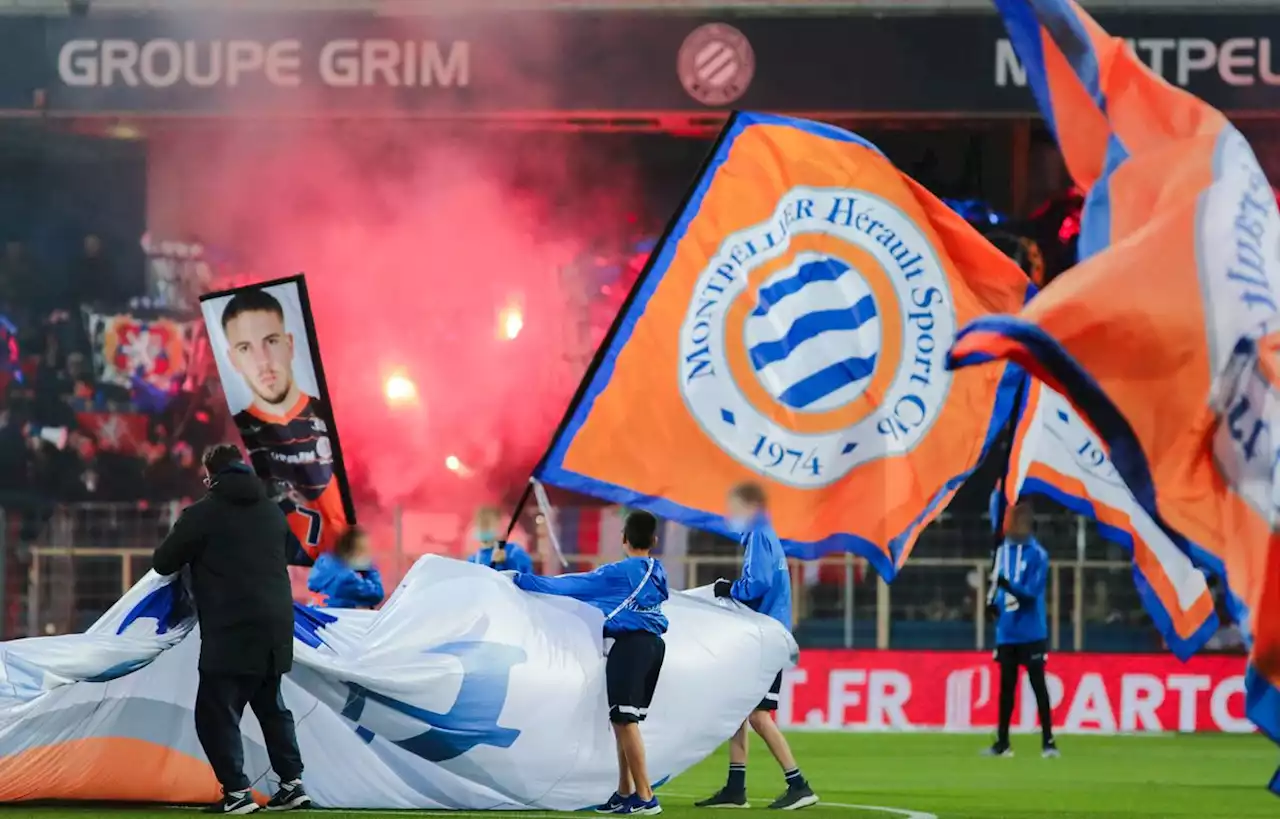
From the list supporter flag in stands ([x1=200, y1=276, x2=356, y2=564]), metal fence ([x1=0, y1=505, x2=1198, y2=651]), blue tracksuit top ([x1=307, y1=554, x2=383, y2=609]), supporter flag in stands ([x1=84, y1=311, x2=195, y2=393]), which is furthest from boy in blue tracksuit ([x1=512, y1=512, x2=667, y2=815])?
supporter flag in stands ([x1=84, y1=311, x2=195, y2=393])

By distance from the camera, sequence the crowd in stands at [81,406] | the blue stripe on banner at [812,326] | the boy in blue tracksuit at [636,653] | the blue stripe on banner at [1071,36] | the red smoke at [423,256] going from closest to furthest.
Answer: the blue stripe on banner at [1071,36], the boy in blue tracksuit at [636,653], the blue stripe on banner at [812,326], the crowd in stands at [81,406], the red smoke at [423,256]

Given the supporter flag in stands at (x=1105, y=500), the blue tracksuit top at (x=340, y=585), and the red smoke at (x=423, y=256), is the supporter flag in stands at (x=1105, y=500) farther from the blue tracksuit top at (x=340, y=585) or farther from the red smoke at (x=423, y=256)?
the red smoke at (x=423, y=256)

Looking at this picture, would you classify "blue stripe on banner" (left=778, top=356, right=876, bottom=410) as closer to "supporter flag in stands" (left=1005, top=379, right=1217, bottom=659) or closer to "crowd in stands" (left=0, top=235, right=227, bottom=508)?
"supporter flag in stands" (left=1005, top=379, right=1217, bottom=659)

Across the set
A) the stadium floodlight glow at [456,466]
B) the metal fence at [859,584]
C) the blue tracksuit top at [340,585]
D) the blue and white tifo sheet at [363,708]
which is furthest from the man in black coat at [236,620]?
the stadium floodlight glow at [456,466]

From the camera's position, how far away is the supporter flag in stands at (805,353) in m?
14.7

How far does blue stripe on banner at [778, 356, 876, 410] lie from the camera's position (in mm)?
15234

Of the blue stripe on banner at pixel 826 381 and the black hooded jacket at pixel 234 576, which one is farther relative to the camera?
the blue stripe on banner at pixel 826 381

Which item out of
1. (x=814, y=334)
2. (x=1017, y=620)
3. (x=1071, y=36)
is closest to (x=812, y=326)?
(x=814, y=334)

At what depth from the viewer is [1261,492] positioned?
9703 millimetres

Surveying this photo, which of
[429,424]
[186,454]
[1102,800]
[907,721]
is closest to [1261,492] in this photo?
[1102,800]

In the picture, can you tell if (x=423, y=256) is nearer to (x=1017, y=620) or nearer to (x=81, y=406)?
(x=81, y=406)

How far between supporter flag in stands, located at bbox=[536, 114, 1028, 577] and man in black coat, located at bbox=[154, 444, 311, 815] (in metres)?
2.87

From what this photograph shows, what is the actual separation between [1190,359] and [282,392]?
8.15 metres

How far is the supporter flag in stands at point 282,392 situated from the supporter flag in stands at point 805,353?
280 cm
